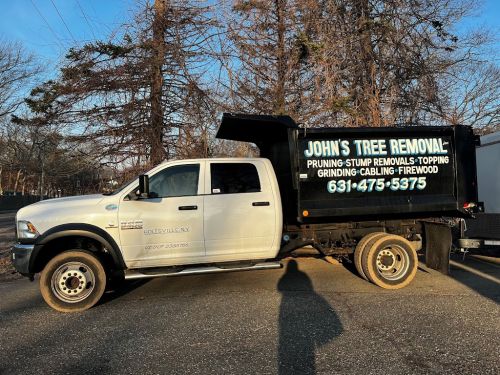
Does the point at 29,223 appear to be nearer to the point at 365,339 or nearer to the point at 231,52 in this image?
the point at 365,339

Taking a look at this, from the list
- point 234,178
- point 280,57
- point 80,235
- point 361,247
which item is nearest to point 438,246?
point 361,247

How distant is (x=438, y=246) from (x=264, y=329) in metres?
3.78

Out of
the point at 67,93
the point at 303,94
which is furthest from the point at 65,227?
the point at 303,94

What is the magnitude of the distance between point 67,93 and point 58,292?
8.31 metres

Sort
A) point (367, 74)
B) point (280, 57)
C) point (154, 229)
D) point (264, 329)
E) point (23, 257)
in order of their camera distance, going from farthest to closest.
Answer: point (367, 74), point (280, 57), point (154, 229), point (23, 257), point (264, 329)

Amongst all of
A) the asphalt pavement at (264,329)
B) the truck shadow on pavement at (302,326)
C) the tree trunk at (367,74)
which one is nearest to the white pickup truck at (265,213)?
the asphalt pavement at (264,329)

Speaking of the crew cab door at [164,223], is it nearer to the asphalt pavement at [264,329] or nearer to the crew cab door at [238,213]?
the crew cab door at [238,213]

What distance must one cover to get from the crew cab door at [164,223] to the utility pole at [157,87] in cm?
701

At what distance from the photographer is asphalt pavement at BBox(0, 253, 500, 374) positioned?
4336 mm

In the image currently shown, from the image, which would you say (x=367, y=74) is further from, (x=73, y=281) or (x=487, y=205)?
(x=73, y=281)

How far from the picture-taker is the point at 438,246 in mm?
7555

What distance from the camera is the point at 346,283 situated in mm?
7578

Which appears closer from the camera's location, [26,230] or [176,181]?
[26,230]

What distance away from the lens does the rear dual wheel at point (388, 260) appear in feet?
23.9
